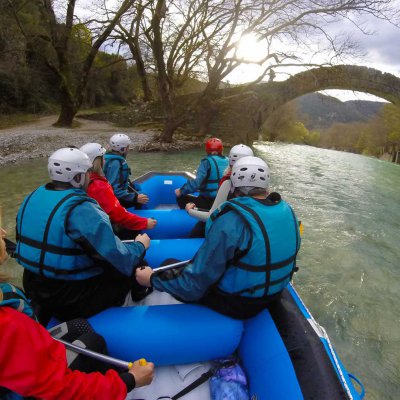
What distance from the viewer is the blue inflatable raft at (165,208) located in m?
3.30

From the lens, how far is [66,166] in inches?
69.7

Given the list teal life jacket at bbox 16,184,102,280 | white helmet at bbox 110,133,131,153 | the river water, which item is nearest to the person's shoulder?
teal life jacket at bbox 16,184,102,280

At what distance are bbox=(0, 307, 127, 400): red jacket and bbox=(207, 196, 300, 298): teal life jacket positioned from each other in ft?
2.60

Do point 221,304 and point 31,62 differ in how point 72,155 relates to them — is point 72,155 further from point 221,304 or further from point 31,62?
point 31,62

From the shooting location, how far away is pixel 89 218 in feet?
5.20

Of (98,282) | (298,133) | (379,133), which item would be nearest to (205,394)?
(98,282)

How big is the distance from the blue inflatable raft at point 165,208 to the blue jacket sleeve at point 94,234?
1539 millimetres

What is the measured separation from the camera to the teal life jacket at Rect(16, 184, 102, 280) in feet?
5.12

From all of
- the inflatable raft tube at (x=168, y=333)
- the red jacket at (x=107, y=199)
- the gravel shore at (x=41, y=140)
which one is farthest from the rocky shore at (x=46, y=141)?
the inflatable raft tube at (x=168, y=333)

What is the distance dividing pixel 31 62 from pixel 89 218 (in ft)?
69.1

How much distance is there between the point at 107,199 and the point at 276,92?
53.8 ft

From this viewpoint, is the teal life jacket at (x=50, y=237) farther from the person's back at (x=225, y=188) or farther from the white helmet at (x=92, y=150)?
the person's back at (x=225, y=188)

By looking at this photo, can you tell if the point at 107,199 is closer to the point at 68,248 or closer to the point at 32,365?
the point at 68,248

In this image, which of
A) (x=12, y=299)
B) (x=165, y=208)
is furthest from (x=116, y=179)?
(x=12, y=299)
